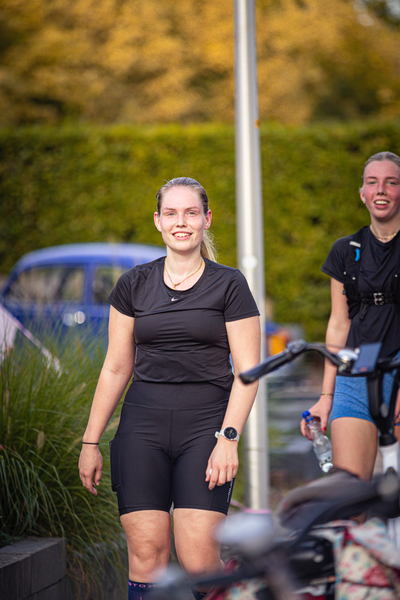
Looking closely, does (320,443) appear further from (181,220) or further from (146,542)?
(181,220)

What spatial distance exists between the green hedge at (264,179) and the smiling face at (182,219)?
1053 centimetres

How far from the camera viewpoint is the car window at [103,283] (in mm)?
8953

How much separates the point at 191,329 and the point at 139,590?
3.19ft

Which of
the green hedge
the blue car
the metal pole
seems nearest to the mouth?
the metal pole

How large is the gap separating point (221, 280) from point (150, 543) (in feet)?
3.30

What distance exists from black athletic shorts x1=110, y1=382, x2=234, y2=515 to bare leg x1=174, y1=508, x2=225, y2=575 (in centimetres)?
3

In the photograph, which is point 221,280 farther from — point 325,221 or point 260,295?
point 325,221

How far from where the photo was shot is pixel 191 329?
266 cm

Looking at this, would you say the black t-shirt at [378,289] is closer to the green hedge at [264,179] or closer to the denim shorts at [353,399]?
the denim shorts at [353,399]

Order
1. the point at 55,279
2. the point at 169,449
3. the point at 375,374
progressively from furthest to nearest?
the point at 55,279 < the point at 169,449 < the point at 375,374

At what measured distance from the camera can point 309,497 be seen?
171cm

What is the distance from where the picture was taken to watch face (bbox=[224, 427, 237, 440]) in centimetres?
256

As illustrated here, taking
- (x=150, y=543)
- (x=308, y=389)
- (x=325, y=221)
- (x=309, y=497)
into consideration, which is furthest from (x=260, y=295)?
(x=325, y=221)

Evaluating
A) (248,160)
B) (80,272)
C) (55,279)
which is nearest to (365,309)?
(248,160)
